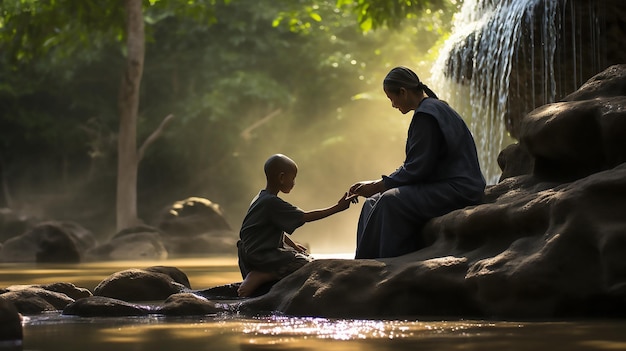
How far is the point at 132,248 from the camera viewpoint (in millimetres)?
16969

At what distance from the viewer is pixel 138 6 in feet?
63.6

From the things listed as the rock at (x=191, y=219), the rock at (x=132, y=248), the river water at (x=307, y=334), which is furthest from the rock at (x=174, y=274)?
the rock at (x=191, y=219)

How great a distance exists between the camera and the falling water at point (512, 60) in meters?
10.7

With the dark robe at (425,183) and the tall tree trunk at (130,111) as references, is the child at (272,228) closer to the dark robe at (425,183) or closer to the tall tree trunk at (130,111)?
the dark robe at (425,183)

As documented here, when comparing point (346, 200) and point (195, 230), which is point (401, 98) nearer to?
point (346, 200)

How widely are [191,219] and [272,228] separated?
13.6m

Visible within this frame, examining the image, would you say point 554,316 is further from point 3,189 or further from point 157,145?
point 3,189

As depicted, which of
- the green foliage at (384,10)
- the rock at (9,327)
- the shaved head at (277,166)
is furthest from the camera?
the green foliage at (384,10)

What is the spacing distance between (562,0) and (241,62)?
18.8 meters

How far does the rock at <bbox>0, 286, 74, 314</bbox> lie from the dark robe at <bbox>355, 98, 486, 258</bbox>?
7.14ft

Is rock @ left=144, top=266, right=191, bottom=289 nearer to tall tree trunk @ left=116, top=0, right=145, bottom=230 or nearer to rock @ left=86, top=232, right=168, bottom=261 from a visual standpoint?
rock @ left=86, top=232, right=168, bottom=261

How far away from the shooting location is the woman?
21.2 feet

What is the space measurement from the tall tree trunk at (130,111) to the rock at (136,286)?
42.2 ft

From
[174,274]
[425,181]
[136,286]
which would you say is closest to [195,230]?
[174,274]
